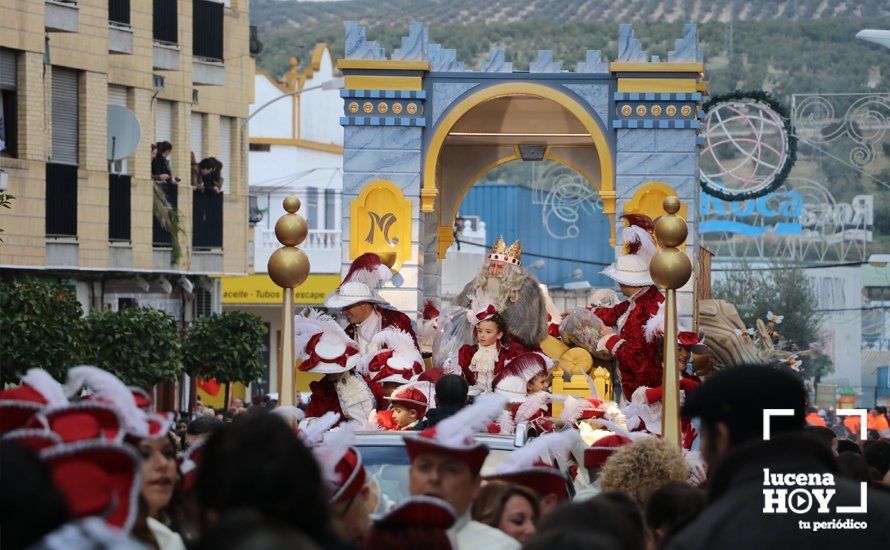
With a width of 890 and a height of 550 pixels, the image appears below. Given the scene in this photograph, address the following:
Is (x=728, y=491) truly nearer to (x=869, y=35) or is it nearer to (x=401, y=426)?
(x=401, y=426)

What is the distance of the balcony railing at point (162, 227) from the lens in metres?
33.1

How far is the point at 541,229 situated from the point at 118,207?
2646 cm

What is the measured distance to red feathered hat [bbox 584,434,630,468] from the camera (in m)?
10.2

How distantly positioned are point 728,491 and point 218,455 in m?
1.69

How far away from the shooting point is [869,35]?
28922 mm

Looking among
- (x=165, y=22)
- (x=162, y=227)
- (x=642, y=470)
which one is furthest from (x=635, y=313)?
(x=165, y=22)

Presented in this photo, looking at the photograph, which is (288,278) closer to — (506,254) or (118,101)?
(506,254)

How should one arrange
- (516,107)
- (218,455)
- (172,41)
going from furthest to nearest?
1. (172,41)
2. (516,107)
3. (218,455)

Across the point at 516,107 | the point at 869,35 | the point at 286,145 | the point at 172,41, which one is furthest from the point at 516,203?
the point at 516,107

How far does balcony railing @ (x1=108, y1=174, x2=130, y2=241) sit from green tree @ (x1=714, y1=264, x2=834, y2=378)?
23.6 metres

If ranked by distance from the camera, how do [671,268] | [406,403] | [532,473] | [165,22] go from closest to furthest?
1. [532,473]
2. [671,268]
3. [406,403]
4. [165,22]

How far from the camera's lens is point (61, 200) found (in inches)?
1171

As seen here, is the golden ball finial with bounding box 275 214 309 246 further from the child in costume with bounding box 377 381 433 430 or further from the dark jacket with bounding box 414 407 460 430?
the child in costume with bounding box 377 381 433 430

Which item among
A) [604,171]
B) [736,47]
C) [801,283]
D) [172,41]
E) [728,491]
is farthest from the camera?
[736,47]
